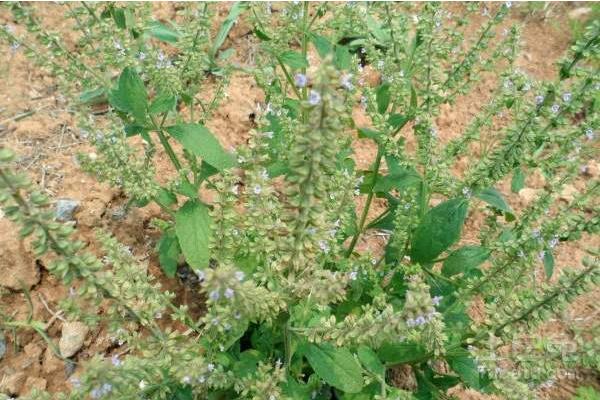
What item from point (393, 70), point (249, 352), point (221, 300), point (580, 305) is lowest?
point (580, 305)

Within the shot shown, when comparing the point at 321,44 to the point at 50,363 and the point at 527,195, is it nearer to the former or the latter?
the point at 50,363

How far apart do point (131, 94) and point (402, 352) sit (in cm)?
210

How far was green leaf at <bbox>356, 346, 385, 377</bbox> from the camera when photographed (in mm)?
3010

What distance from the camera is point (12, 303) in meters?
3.85

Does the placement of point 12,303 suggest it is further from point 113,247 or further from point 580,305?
point 580,305

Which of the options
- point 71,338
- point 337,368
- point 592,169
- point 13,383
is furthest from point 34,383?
point 592,169

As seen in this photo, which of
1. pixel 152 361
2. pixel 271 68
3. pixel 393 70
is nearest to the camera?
pixel 152 361

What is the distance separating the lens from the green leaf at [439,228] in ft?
10.4

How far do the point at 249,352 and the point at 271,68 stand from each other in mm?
2042

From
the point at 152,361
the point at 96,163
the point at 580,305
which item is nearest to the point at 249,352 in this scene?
the point at 152,361

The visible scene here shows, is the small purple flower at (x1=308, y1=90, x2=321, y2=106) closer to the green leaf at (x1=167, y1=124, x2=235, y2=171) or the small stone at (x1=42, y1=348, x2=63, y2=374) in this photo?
the green leaf at (x1=167, y1=124, x2=235, y2=171)

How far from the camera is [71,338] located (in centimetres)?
372

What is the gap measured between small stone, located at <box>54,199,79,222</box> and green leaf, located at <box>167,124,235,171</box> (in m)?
1.56

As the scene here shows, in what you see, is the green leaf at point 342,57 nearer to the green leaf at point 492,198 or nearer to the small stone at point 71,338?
the green leaf at point 492,198
